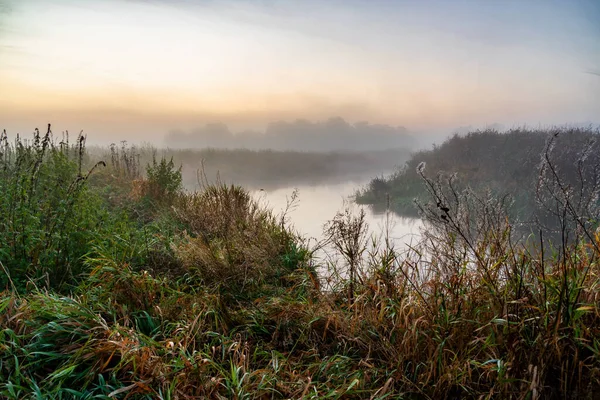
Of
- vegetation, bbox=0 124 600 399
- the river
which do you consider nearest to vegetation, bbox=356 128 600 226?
the river

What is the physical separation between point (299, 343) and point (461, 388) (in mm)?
1096

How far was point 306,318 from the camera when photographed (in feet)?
9.69

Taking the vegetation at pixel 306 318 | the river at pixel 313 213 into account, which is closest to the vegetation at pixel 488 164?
the river at pixel 313 213

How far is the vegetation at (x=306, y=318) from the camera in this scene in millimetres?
2041

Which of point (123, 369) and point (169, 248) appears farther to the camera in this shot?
point (169, 248)

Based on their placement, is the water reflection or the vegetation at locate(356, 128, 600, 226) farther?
the vegetation at locate(356, 128, 600, 226)

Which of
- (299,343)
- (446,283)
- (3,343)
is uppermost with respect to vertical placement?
(446,283)

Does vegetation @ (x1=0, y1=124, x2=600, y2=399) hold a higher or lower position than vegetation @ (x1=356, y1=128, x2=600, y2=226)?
lower

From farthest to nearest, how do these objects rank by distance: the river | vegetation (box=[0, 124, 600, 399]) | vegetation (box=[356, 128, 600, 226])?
1. vegetation (box=[356, 128, 600, 226])
2. the river
3. vegetation (box=[0, 124, 600, 399])

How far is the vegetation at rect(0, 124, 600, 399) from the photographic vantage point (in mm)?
2041

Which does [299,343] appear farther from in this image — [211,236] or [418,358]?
[211,236]

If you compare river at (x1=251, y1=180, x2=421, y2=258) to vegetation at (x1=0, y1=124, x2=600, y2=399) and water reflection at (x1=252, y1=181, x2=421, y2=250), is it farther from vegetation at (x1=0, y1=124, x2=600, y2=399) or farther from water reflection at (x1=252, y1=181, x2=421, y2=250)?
vegetation at (x1=0, y1=124, x2=600, y2=399)

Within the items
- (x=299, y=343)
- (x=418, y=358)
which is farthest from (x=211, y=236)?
(x=418, y=358)

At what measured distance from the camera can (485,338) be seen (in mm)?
2205
